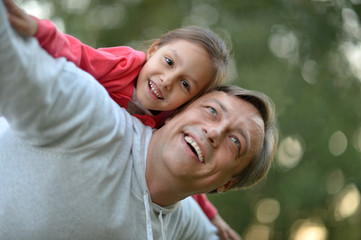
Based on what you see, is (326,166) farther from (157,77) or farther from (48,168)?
(48,168)

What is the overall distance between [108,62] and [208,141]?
46cm

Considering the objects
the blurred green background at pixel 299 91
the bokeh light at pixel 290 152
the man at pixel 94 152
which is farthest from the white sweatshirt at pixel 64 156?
the bokeh light at pixel 290 152

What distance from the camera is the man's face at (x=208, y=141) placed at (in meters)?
1.56

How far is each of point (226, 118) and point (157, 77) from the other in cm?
30

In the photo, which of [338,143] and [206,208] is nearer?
[206,208]

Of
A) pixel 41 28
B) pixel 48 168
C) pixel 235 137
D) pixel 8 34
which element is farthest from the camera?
pixel 235 137

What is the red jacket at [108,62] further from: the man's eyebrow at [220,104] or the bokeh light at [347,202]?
the bokeh light at [347,202]

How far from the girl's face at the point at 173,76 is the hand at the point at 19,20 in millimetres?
599

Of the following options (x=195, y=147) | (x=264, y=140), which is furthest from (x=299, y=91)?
(x=195, y=147)

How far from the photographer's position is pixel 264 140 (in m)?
1.94

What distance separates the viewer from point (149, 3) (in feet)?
14.6

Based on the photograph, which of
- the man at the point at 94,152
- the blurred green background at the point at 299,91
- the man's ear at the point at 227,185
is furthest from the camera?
the blurred green background at the point at 299,91

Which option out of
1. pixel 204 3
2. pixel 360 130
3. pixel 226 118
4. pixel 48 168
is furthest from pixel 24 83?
pixel 360 130

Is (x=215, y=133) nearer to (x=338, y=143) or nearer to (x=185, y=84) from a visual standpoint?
(x=185, y=84)
